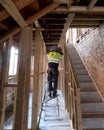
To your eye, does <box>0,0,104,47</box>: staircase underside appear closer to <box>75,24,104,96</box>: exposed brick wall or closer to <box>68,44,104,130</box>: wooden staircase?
<box>75,24,104,96</box>: exposed brick wall

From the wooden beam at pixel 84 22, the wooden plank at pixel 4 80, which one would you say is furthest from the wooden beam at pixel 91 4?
the wooden plank at pixel 4 80

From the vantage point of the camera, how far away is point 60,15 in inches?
133

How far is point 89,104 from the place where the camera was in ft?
12.7

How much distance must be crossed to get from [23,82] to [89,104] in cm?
235

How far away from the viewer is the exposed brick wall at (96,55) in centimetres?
421

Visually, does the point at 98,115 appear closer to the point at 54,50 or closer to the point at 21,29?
the point at 54,50

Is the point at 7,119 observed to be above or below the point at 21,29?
below

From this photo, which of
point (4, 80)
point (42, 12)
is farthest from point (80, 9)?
point (4, 80)

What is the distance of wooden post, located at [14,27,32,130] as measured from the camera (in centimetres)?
209

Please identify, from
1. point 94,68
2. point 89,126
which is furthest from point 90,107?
point 94,68

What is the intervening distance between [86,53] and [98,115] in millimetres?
2682

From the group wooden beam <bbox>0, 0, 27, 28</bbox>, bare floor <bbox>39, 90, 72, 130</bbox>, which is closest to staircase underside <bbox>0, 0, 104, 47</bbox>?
wooden beam <bbox>0, 0, 27, 28</bbox>

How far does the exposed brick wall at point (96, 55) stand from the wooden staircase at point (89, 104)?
23cm

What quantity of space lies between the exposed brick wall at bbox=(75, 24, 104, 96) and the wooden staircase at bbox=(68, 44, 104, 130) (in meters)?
0.23
